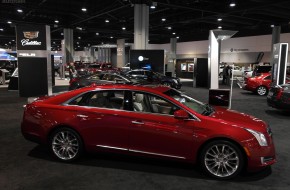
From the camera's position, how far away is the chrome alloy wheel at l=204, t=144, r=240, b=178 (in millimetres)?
4219

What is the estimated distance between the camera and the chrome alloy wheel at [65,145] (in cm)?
486

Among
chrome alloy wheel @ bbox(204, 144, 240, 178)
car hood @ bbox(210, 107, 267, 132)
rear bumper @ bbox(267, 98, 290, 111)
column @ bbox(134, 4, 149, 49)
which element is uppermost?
column @ bbox(134, 4, 149, 49)

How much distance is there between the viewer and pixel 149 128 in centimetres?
440

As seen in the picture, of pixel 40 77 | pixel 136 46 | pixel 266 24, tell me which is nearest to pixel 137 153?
pixel 40 77

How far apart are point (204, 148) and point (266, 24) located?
2663cm

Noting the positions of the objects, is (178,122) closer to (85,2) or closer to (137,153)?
(137,153)

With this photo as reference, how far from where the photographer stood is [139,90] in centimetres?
474

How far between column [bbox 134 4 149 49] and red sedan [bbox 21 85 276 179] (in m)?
14.2

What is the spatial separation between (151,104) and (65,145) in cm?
174

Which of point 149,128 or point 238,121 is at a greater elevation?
point 238,121

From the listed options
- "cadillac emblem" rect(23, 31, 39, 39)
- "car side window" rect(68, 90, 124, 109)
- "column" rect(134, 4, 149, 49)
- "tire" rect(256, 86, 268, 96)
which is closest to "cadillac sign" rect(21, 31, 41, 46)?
"cadillac emblem" rect(23, 31, 39, 39)

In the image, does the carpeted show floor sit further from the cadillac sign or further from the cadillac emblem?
the cadillac emblem

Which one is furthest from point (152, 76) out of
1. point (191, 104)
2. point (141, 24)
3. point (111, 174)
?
point (111, 174)

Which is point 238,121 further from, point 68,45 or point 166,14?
point 68,45
